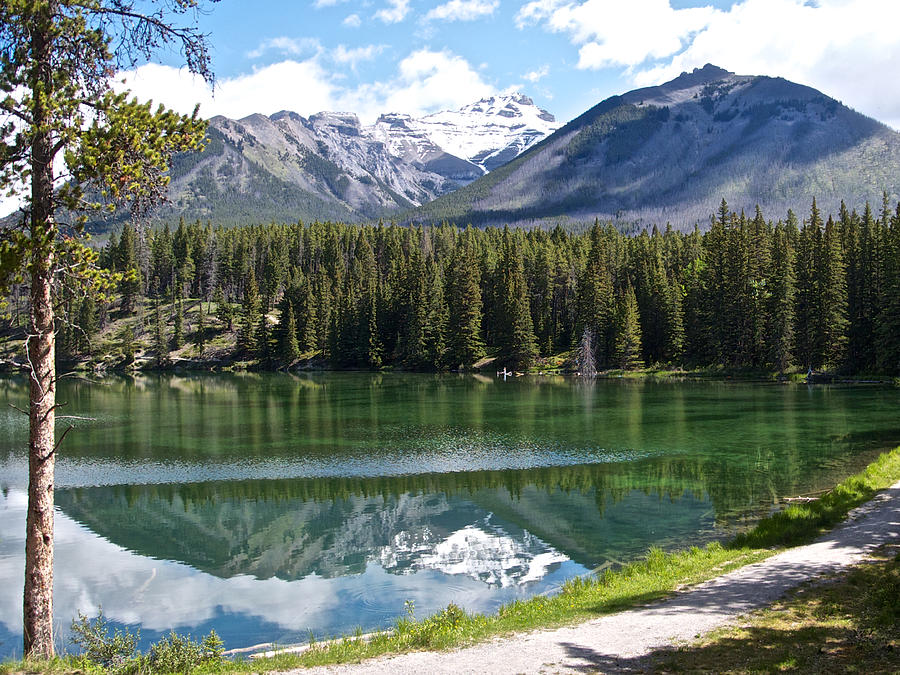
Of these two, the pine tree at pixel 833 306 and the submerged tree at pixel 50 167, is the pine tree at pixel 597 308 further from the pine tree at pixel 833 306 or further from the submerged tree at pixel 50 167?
the submerged tree at pixel 50 167

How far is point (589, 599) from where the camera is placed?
1459cm

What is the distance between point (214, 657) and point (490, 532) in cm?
1484

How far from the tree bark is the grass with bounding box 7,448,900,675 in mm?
1322

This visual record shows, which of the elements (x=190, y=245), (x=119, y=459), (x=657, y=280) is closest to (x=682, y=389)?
(x=657, y=280)

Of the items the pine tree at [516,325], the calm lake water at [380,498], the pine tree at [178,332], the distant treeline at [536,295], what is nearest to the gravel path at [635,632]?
the calm lake water at [380,498]

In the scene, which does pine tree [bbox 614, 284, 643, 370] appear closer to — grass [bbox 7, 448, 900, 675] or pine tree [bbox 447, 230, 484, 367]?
pine tree [bbox 447, 230, 484, 367]

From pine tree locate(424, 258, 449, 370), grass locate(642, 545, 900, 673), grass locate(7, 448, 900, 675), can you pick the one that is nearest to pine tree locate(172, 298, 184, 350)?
pine tree locate(424, 258, 449, 370)

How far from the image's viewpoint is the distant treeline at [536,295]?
87.5 m

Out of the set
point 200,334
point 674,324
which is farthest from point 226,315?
point 674,324

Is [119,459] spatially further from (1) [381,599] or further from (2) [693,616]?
(2) [693,616]

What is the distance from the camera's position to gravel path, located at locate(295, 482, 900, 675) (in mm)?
10172

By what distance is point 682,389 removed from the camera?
262 ft

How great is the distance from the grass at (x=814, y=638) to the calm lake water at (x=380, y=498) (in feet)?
27.1

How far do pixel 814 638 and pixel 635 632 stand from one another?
2.56 metres
